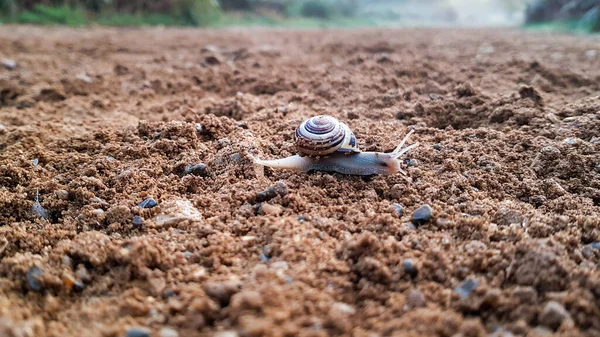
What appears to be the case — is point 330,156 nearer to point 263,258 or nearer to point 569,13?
point 263,258

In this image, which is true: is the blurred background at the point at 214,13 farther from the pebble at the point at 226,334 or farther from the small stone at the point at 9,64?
the pebble at the point at 226,334

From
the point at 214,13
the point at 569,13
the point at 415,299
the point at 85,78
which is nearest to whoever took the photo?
the point at 415,299

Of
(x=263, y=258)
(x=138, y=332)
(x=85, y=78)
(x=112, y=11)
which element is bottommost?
(x=138, y=332)

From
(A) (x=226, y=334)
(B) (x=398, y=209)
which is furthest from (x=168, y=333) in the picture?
(B) (x=398, y=209)

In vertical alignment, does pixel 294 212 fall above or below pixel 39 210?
above

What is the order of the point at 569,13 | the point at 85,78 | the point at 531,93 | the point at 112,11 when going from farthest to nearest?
the point at 569,13 < the point at 112,11 < the point at 85,78 < the point at 531,93

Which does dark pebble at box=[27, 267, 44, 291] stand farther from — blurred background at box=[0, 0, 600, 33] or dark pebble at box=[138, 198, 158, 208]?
blurred background at box=[0, 0, 600, 33]

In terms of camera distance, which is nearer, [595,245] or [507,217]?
[595,245]
